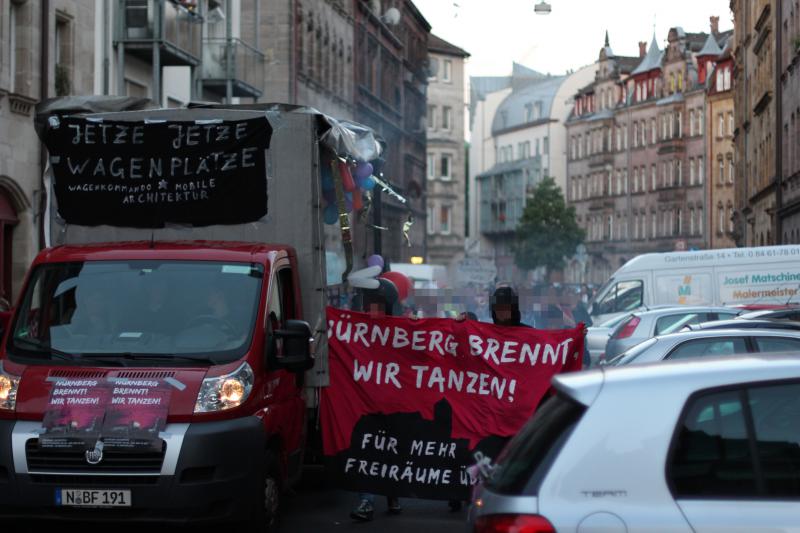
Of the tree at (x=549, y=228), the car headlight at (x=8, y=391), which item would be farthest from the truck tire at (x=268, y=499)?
the tree at (x=549, y=228)

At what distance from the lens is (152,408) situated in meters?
9.30

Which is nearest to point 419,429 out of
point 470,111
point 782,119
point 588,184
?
point 782,119

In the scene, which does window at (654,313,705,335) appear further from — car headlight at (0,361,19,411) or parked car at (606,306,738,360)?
car headlight at (0,361,19,411)

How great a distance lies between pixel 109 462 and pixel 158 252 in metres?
1.97

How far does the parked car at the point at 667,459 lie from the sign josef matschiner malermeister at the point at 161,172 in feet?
21.8

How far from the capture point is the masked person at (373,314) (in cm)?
1127

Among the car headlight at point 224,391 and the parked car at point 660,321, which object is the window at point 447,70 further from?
the car headlight at point 224,391

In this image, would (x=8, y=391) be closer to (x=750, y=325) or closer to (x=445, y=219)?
(x=750, y=325)

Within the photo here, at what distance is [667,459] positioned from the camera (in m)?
5.23

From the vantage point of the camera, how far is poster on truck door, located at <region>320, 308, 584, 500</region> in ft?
36.2

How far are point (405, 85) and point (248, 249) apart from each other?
69.7 meters

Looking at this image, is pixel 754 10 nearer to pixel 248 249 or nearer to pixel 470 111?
pixel 248 249

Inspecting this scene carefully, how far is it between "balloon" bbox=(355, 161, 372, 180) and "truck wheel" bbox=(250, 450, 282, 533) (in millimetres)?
3763

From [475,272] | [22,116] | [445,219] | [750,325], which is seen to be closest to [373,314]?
[750,325]
